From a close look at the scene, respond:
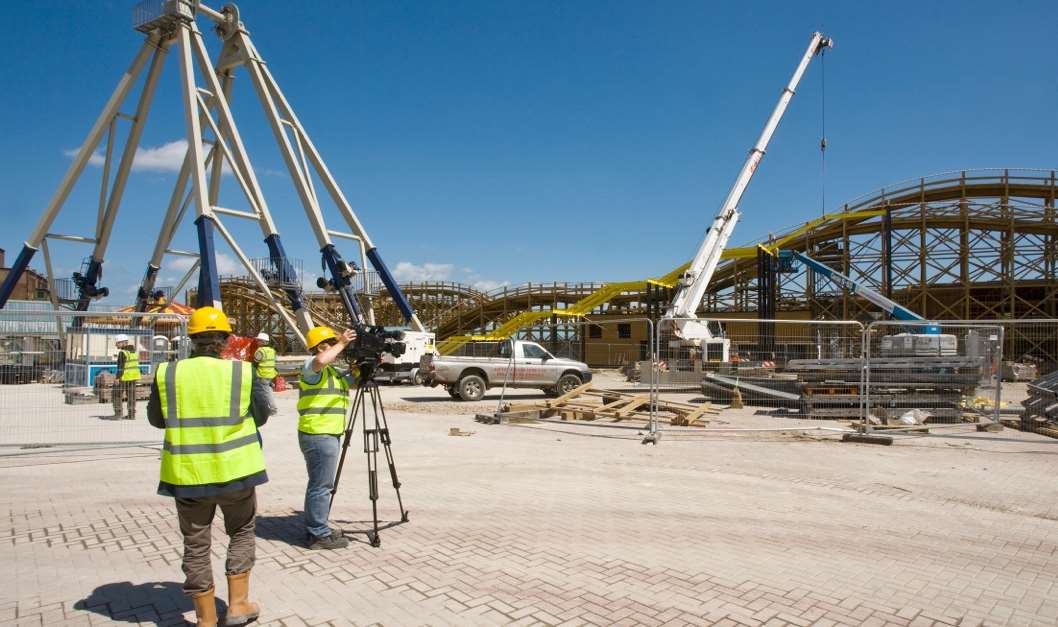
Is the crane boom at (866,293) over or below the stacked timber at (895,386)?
over

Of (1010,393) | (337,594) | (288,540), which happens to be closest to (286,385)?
(288,540)

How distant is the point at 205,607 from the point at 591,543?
3047 mm

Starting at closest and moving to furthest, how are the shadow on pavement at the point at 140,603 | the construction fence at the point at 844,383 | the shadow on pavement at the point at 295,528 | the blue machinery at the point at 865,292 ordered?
the shadow on pavement at the point at 140,603 < the shadow on pavement at the point at 295,528 < the construction fence at the point at 844,383 < the blue machinery at the point at 865,292

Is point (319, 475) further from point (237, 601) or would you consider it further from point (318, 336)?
point (237, 601)

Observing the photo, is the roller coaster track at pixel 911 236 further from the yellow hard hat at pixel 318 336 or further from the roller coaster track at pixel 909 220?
the yellow hard hat at pixel 318 336

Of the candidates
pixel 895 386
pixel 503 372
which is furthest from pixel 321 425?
pixel 503 372

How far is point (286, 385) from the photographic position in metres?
22.3

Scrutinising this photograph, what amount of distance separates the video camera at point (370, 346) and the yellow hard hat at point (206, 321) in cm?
143

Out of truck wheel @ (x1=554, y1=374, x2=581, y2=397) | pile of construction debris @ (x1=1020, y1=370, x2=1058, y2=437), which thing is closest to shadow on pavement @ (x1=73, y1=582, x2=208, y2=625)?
pile of construction debris @ (x1=1020, y1=370, x2=1058, y2=437)

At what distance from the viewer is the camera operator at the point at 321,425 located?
5.16 m

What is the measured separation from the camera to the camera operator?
5.16 meters

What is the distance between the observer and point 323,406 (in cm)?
519

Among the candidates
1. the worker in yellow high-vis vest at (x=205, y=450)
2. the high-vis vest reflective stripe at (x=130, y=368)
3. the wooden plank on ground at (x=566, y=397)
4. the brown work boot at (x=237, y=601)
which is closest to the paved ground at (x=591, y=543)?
the brown work boot at (x=237, y=601)

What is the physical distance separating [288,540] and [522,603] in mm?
2379
